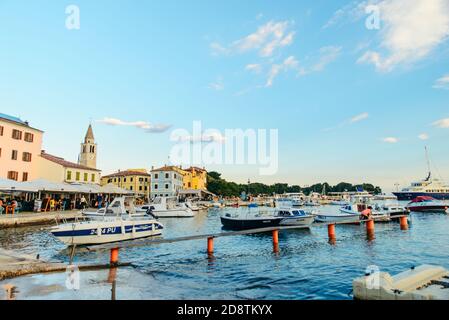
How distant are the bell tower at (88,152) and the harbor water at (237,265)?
69581 mm

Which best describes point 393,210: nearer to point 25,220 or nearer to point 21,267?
point 21,267

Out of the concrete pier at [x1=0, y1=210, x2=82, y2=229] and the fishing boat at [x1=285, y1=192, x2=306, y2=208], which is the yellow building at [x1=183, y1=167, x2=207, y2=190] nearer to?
the fishing boat at [x1=285, y1=192, x2=306, y2=208]

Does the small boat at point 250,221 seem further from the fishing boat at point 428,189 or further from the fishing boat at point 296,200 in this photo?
the fishing boat at point 428,189

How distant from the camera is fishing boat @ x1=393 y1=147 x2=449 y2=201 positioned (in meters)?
117

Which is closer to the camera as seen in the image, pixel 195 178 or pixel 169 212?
pixel 169 212

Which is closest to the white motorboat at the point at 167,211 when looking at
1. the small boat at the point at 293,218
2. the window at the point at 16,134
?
the small boat at the point at 293,218

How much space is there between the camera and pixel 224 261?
63.0 ft

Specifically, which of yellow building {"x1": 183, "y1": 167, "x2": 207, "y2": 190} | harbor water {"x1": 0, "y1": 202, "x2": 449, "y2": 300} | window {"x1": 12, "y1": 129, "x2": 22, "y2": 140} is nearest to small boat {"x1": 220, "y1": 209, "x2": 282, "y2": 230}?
harbor water {"x1": 0, "y1": 202, "x2": 449, "y2": 300}

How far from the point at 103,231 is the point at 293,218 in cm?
2087

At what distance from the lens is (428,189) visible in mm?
117000

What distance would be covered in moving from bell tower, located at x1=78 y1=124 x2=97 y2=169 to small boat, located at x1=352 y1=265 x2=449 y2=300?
97122 mm
